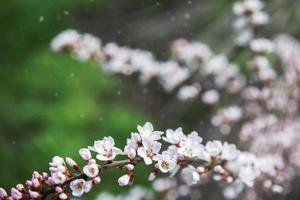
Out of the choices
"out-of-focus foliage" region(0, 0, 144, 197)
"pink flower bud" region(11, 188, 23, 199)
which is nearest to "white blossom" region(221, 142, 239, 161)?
"pink flower bud" region(11, 188, 23, 199)

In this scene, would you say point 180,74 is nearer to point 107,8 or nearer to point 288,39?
point 288,39

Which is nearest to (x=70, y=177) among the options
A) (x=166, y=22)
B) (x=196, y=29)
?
(x=196, y=29)

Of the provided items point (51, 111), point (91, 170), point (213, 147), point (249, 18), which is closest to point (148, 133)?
point (91, 170)

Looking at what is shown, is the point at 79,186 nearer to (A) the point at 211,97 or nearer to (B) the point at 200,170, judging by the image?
(B) the point at 200,170

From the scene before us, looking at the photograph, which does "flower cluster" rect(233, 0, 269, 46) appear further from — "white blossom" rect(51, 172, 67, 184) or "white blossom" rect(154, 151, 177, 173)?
"white blossom" rect(51, 172, 67, 184)

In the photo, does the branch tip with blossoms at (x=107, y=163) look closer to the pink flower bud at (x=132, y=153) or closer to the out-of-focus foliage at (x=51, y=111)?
the pink flower bud at (x=132, y=153)

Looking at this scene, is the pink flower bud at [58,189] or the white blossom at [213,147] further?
the white blossom at [213,147]

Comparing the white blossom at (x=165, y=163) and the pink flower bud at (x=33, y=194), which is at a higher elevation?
the white blossom at (x=165, y=163)

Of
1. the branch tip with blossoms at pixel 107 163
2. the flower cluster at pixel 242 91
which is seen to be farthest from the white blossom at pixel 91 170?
the flower cluster at pixel 242 91
